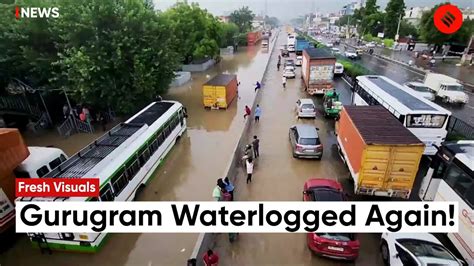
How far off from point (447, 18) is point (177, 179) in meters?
54.0

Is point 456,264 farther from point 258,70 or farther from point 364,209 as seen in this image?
point 258,70

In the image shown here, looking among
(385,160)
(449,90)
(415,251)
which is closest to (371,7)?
(449,90)

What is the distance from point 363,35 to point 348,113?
7490 cm

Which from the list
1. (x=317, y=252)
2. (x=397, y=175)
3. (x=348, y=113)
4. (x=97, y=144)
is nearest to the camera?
(x=317, y=252)

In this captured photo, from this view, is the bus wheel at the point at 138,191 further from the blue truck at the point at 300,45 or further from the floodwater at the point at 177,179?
the blue truck at the point at 300,45

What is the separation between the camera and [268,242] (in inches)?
319

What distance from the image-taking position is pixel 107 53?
15242 mm

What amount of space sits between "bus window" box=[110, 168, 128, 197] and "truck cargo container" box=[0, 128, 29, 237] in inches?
123

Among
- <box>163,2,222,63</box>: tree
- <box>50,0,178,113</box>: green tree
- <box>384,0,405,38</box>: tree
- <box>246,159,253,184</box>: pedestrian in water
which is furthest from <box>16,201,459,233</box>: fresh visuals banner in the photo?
<box>384,0,405,38</box>: tree

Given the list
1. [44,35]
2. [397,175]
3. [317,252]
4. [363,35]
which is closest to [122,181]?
[317,252]

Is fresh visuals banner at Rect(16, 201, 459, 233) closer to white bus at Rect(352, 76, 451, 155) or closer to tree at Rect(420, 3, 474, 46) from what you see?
white bus at Rect(352, 76, 451, 155)

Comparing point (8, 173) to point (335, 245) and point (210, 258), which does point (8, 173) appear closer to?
point (210, 258)

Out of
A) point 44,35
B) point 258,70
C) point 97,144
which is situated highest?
point 44,35

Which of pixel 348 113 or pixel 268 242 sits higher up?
pixel 348 113
